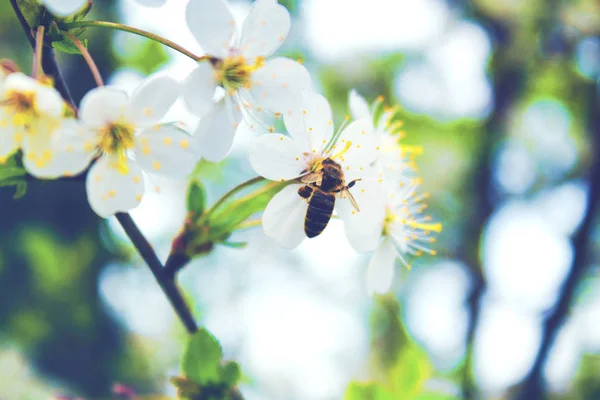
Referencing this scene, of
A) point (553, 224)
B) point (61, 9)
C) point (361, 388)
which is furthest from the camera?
point (553, 224)

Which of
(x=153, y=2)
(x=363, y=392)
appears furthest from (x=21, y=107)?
(x=363, y=392)

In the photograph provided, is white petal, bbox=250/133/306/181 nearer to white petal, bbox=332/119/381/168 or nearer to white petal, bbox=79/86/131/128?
white petal, bbox=332/119/381/168

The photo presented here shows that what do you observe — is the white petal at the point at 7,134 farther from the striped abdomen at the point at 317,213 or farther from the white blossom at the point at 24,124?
the striped abdomen at the point at 317,213

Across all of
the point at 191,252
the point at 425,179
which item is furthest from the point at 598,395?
the point at 191,252

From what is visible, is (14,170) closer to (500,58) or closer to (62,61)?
(62,61)

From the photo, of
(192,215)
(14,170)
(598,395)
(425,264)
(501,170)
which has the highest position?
(501,170)

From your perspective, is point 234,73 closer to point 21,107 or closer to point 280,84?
point 280,84
